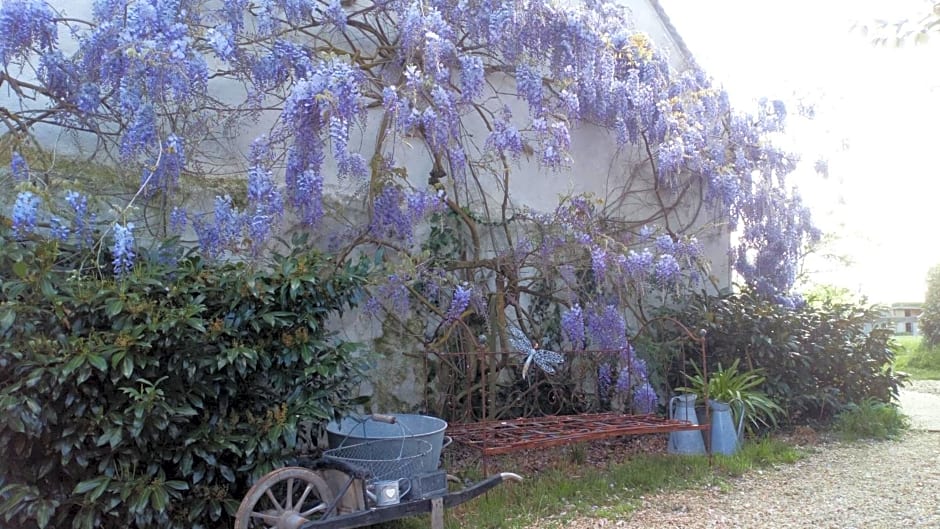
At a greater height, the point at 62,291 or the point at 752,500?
the point at 62,291

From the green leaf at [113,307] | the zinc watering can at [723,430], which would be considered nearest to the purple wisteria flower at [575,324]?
the zinc watering can at [723,430]

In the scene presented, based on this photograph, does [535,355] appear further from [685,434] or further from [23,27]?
[23,27]

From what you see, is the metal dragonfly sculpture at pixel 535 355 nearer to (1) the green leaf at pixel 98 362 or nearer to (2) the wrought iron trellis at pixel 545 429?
(2) the wrought iron trellis at pixel 545 429

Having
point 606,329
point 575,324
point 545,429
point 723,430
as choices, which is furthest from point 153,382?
point 723,430

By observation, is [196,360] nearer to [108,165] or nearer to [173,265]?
[173,265]

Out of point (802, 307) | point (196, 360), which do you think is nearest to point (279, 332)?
point (196, 360)

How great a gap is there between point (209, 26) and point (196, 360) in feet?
7.01

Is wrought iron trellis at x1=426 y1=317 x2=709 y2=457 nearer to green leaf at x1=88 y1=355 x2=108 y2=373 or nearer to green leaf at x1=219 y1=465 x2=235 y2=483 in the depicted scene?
green leaf at x1=219 y1=465 x2=235 y2=483

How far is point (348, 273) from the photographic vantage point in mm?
3484

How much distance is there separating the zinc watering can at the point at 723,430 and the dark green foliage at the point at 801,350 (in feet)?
3.06

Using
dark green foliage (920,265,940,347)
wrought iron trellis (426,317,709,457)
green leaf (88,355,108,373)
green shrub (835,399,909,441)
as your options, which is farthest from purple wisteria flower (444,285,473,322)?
dark green foliage (920,265,940,347)

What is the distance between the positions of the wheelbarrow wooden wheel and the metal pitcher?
291cm

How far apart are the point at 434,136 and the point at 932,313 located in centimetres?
1083

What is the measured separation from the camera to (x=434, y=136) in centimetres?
452
